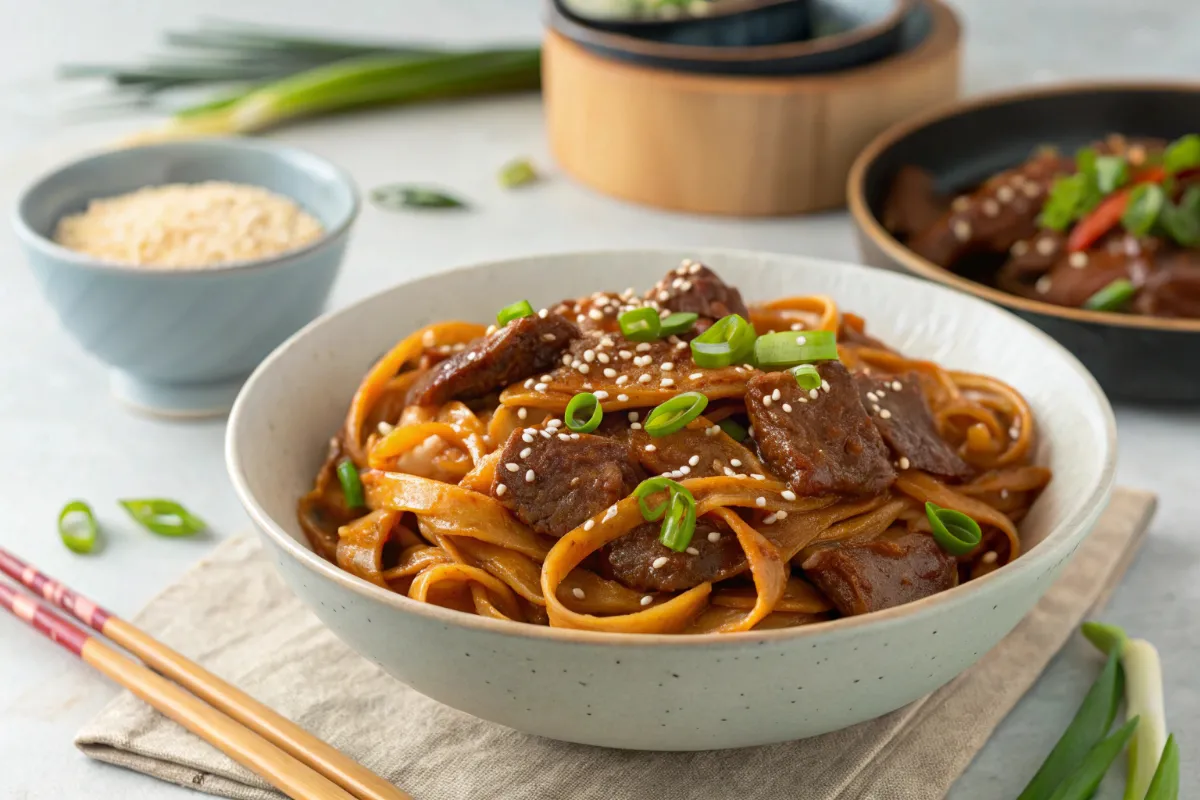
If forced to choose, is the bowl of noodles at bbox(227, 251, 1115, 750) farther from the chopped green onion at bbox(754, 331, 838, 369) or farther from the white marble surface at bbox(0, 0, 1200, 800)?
the white marble surface at bbox(0, 0, 1200, 800)

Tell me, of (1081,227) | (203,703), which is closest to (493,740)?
(203,703)

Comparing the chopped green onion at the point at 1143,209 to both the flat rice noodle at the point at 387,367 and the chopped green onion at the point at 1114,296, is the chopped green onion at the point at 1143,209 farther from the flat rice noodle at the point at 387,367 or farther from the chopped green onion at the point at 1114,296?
the flat rice noodle at the point at 387,367

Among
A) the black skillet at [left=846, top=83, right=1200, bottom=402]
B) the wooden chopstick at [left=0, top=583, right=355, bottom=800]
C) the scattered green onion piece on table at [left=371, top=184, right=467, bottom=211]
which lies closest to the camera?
the wooden chopstick at [left=0, top=583, right=355, bottom=800]

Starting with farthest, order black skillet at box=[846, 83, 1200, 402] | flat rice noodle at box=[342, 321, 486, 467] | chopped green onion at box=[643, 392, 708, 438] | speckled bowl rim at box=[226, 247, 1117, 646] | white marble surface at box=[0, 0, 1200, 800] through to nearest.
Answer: black skillet at box=[846, 83, 1200, 402], flat rice noodle at box=[342, 321, 486, 467], white marble surface at box=[0, 0, 1200, 800], chopped green onion at box=[643, 392, 708, 438], speckled bowl rim at box=[226, 247, 1117, 646]

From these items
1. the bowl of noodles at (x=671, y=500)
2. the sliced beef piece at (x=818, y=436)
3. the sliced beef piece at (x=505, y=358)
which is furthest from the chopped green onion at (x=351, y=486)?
the sliced beef piece at (x=818, y=436)

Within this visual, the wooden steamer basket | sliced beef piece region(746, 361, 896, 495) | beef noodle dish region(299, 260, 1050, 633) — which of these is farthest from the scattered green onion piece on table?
sliced beef piece region(746, 361, 896, 495)

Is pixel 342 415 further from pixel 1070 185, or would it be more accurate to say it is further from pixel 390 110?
pixel 390 110
